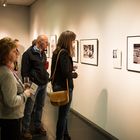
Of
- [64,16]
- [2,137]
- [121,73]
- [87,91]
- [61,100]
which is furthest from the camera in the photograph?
[64,16]

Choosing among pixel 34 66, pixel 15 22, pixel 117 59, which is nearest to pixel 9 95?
pixel 34 66

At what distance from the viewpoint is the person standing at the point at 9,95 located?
2.12 m

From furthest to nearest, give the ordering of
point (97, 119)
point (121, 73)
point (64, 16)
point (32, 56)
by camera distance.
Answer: point (64, 16), point (97, 119), point (32, 56), point (121, 73)

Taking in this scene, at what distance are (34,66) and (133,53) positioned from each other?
146 centimetres

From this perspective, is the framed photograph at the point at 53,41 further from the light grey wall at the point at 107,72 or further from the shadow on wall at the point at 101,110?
the shadow on wall at the point at 101,110

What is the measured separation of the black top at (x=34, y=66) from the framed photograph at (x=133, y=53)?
1.30 meters

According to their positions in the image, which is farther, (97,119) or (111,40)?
(97,119)

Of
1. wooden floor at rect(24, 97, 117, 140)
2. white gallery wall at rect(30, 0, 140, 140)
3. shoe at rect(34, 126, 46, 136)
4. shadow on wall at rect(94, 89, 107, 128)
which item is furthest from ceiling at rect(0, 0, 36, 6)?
shoe at rect(34, 126, 46, 136)

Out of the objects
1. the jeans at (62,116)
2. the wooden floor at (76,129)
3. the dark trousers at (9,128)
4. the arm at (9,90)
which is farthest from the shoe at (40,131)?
the arm at (9,90)

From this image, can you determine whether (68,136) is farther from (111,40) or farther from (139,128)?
(111,40)

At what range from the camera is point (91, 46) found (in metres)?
4.44

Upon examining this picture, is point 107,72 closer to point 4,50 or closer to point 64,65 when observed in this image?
point 64,65

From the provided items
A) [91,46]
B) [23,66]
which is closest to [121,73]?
[91,46]

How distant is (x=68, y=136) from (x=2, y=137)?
1605 millimetres
